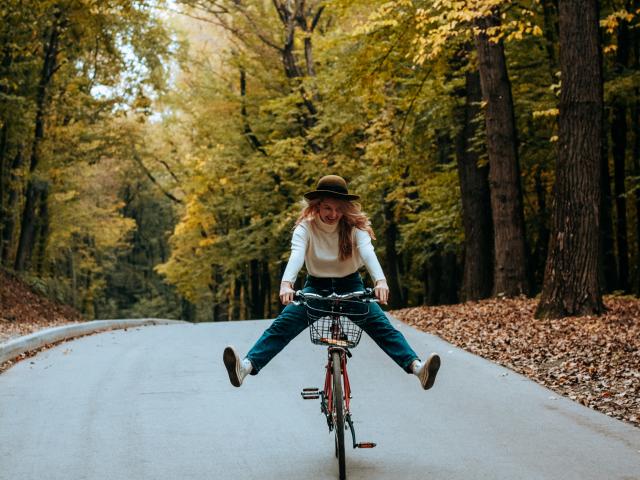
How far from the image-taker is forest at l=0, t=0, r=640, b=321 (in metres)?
14.6

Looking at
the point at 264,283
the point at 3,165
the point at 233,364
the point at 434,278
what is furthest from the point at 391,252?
the point at 233,364

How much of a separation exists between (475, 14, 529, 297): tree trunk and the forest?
0.05 metres

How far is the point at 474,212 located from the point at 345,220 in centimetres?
1486

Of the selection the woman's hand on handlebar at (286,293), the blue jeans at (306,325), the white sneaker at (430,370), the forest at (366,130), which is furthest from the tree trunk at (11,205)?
the white sneaker at (430,370)

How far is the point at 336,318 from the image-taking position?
20.1 feet

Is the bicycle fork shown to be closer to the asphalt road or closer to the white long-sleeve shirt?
the asphalt road

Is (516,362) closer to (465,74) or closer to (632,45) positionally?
(465,74)

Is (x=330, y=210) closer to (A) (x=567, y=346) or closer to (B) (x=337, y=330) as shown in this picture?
(B) (x=337, y=330)

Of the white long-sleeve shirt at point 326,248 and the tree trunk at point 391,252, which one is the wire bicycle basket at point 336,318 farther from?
the tree trunk at point 391,252

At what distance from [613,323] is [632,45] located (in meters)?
13.6

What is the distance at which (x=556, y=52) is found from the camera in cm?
2422

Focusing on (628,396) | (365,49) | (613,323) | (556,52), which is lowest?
(628,396)

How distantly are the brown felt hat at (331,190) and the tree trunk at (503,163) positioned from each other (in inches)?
490

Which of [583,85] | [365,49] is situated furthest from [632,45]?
[583,85]
